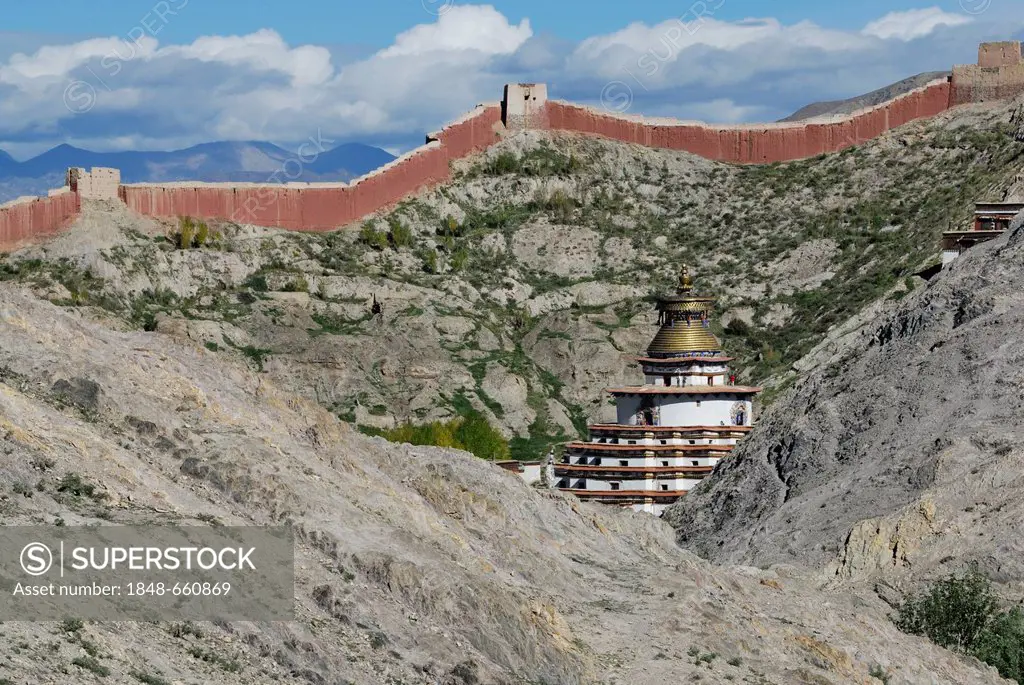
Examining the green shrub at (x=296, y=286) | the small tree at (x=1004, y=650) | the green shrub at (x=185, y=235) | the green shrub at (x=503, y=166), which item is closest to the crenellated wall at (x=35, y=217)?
the green shrub at (x=185, y=235)

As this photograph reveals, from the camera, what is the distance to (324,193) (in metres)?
102

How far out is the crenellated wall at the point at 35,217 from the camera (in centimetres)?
9156

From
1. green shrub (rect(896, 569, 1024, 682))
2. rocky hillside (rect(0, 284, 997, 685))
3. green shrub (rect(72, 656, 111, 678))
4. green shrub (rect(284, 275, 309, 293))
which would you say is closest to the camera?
green shrub (rect(72, 656, 111, 678))

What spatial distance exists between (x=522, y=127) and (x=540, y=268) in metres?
9.68

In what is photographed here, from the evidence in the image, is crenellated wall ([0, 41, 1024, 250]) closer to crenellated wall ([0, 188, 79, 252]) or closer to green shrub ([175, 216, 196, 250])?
green shrub ([175, 216, 196, 250])

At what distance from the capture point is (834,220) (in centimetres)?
10456

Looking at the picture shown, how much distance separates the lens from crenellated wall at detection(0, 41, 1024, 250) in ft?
324

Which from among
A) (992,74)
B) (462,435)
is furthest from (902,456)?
(992,74)

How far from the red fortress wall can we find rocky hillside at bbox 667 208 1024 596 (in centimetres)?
3463

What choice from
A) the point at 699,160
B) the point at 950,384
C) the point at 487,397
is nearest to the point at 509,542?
the point at 950,384

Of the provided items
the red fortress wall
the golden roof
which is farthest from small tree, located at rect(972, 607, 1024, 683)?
the red fortress wall

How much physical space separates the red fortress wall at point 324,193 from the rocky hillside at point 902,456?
34.6 metres

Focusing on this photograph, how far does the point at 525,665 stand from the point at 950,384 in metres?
26.6

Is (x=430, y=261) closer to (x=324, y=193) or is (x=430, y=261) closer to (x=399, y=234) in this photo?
(x=399, y=234)
